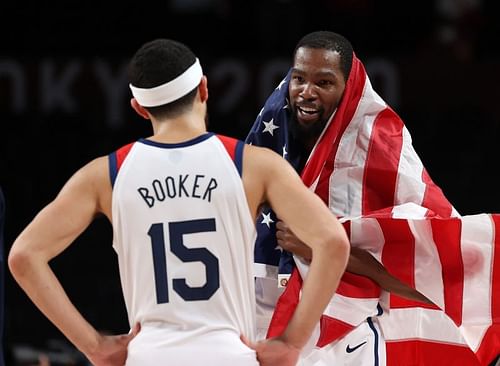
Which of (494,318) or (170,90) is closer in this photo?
(170,90)

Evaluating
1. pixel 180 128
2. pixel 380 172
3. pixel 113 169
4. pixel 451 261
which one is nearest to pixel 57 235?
pixel 113 169

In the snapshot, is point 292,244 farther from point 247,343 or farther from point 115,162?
point 115,162

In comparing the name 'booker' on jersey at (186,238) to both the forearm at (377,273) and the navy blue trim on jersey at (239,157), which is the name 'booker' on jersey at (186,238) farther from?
the forearm at (377,273)

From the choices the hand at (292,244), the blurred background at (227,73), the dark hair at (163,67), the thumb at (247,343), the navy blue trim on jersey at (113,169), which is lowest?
the blurred background at (227,73)

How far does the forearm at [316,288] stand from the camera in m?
3.52

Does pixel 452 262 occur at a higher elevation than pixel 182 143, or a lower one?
lower

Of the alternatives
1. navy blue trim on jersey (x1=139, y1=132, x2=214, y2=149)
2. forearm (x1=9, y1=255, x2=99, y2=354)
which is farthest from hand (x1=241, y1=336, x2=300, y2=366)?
navy blue trim on jersey (x1=139, y1=132, x2=214, y2=149)

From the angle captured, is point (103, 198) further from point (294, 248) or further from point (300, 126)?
point (300, 126)

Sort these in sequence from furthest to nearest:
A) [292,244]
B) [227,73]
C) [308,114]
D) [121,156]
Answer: [227,73]
[308,114]
[292,244]
[121,156]

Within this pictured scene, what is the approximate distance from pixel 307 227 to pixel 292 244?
80cm

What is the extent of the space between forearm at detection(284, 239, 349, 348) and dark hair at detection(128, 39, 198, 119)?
0.59 meters

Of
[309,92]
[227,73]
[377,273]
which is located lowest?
[227,73]

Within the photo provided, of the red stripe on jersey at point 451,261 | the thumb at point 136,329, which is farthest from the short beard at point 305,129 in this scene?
the thumb at point 136,329

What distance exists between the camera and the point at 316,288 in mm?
3545
